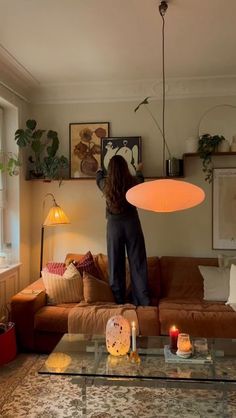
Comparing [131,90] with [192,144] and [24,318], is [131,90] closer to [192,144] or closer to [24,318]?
[192,144]

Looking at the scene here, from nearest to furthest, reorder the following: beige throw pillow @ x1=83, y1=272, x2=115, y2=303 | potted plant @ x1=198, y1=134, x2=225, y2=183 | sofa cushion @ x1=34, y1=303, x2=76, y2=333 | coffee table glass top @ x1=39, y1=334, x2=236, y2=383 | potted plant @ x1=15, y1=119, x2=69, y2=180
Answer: coffee table glass top @ x1=39, y1=334, x2=236, y2=383 < sofa cushion @ x1=34, y1=303, x2=76, y2=333 < beige throw pillow @ x1=83, y1=272, x2=115, y2=303 < potted plant @ x1=198, y1=134, x2=225, y2=183 < potted plant @ x1=15, y1=119, x2=69, y2=180

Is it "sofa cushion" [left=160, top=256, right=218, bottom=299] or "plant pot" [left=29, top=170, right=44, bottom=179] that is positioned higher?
"plant pot" [left=29, top=170, right=44, bottom=179]

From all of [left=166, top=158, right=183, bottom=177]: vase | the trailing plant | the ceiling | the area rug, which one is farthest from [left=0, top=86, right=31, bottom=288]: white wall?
[left=166, top=158, right=183, bottom=177]: vase

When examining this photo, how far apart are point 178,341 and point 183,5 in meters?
2.20

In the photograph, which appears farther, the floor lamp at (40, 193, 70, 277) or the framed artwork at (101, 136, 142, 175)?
the framed artwork at (101, 136, 142, 175)

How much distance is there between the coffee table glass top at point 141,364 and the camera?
207 cm

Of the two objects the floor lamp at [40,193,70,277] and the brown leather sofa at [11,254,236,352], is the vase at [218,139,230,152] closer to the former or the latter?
the brown leather sofa at [11,254,236,352]

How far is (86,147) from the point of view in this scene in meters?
4.14

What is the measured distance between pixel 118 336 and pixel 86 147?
2.43 meters

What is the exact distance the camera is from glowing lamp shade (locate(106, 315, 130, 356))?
2.24 m

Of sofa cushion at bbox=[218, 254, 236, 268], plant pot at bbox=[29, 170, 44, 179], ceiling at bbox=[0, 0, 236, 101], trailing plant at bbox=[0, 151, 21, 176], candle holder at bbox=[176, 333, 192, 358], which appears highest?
ceiling at bbox=[0, 0, 236, 101]

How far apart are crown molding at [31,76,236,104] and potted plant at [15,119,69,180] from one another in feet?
1.34

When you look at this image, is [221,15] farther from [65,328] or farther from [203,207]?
[65,328]

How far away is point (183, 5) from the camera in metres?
2.46
